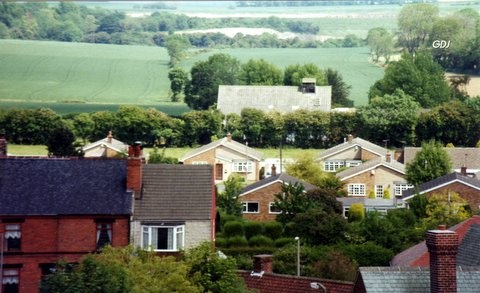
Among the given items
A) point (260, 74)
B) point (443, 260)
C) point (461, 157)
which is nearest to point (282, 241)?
point (443, 260)

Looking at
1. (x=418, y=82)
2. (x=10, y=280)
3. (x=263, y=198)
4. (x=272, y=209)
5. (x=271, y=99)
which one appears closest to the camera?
(x=10, y=280)

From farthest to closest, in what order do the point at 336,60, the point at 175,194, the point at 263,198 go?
the point at 336,60 → the point at 263,198 → the point at 175,194

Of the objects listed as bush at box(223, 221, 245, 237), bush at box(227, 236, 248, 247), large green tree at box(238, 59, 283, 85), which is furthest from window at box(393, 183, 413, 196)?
large green tree at box(238, 59, 283, 85)

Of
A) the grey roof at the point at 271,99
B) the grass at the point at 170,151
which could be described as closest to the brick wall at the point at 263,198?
the grass at the point at 170,151

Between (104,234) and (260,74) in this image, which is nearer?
(104,234)

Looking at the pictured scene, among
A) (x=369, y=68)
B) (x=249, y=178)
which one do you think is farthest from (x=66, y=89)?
(x=249, y=178)

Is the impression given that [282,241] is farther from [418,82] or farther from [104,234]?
[418,82]

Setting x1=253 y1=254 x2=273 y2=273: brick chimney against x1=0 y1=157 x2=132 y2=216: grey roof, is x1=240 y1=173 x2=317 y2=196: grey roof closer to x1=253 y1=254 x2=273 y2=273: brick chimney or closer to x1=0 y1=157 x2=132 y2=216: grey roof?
x1=0 y1=157 x2=132 y2=216: grey roof
